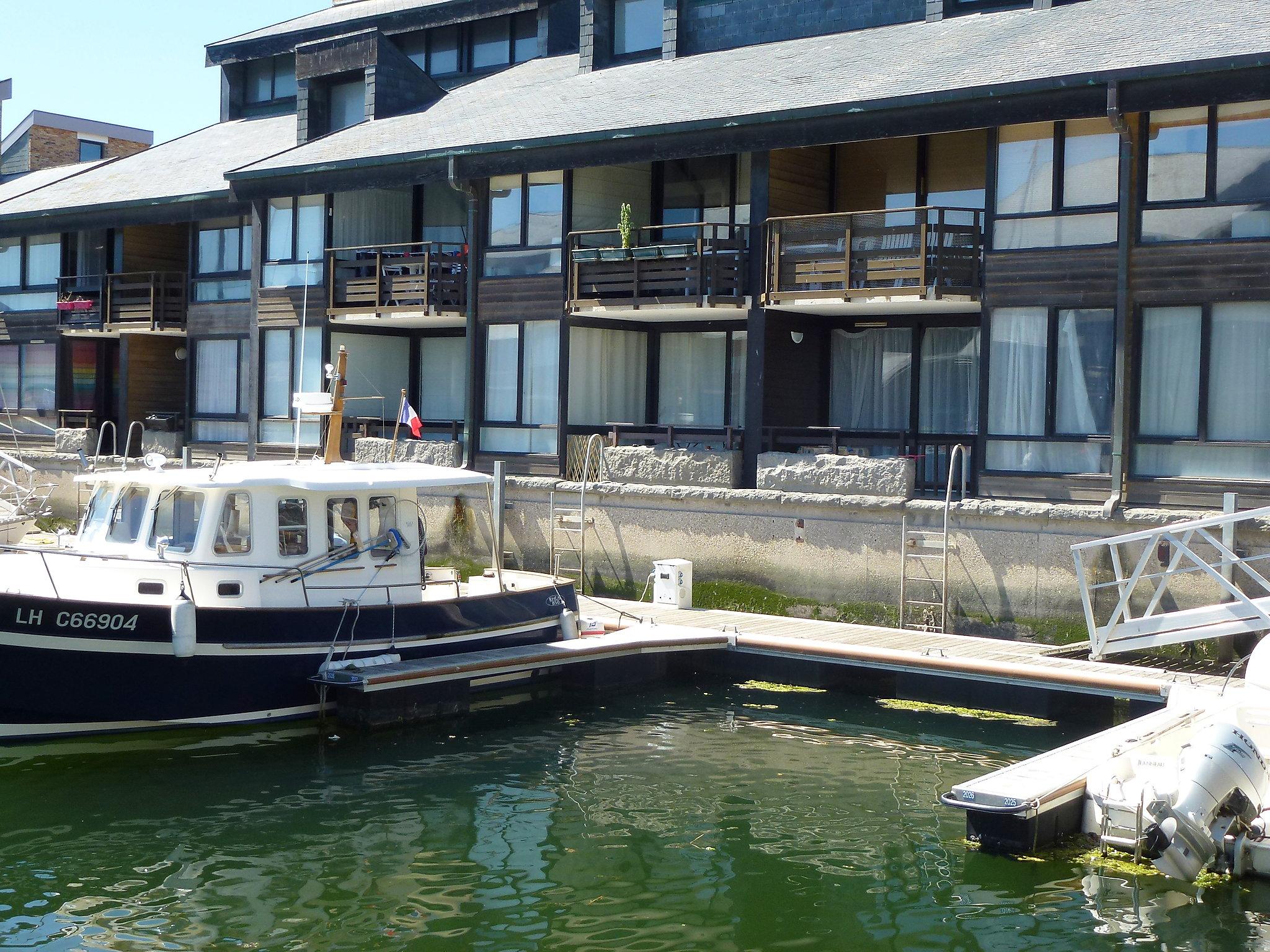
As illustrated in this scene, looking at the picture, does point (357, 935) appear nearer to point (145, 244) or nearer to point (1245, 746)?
point (1245, 746)

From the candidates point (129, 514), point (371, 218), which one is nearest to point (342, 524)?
point (129, 514)

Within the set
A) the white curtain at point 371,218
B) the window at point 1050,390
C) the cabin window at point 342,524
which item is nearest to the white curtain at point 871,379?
the window at point 1050,390

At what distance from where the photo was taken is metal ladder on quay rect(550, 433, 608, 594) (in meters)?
22.9

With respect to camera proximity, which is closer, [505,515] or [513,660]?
[513,660]

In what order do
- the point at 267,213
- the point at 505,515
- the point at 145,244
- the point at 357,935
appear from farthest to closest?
1. the point at 145,244
2. the point at 267,213
3. the point at 505,515
4. the point at 357,935

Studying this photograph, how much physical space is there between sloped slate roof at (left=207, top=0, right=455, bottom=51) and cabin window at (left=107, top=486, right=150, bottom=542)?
64.0ft

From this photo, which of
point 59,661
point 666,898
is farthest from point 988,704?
point 59,661

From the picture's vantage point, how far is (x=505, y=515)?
23875 mm

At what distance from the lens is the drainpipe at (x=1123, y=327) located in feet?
61.1

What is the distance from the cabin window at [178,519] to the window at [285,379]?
11187mm

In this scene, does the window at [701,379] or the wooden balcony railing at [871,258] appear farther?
the window at [701,379]

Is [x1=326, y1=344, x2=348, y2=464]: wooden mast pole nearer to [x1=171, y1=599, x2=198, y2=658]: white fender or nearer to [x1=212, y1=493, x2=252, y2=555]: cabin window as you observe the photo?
[x1=212, y1=493, x2=252, y2=555]: cabin window

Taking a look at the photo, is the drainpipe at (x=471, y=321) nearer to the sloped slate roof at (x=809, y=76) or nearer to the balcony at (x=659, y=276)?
the sloped slate roof at (x=809, y=76)

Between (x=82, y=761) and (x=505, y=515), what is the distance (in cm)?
996
